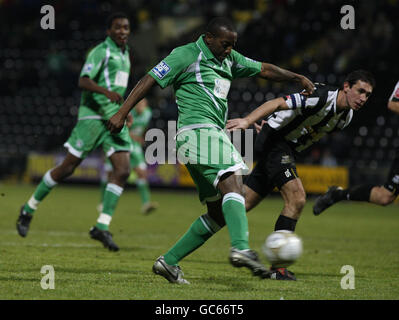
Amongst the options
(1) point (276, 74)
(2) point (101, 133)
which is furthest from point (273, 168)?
(2) point (101, 133)

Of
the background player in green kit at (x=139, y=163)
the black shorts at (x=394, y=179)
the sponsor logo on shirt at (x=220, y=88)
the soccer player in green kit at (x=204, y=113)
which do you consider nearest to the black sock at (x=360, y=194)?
the black shorts at (x=394, y=179)

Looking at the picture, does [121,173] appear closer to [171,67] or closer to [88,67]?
[88,67]

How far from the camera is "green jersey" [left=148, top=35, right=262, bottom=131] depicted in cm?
568

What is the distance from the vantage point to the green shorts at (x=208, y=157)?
5.48 m

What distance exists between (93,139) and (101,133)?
128 millimetres

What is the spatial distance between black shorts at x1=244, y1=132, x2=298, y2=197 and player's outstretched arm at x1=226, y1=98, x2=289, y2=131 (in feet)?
1.99

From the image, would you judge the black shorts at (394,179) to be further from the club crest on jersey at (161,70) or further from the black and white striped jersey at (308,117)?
the club crest on jersey at (161,70)

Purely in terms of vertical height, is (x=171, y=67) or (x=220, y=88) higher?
(x=171, y=67)

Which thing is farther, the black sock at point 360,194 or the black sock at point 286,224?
the black sock at point 360,194

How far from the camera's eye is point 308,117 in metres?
6.68

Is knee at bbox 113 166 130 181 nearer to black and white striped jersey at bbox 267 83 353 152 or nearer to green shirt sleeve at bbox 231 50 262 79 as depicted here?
black and white striped jersey at bbox 267 83 353 152

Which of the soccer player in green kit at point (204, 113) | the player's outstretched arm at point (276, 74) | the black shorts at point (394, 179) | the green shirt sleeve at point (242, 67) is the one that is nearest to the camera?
the soccer player in green kit at point (204, 113)

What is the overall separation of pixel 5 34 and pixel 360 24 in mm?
11929

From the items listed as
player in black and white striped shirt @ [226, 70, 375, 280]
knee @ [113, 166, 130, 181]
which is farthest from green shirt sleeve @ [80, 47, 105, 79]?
player in black and white striped shirt @ [226, 70, 375, 280]
